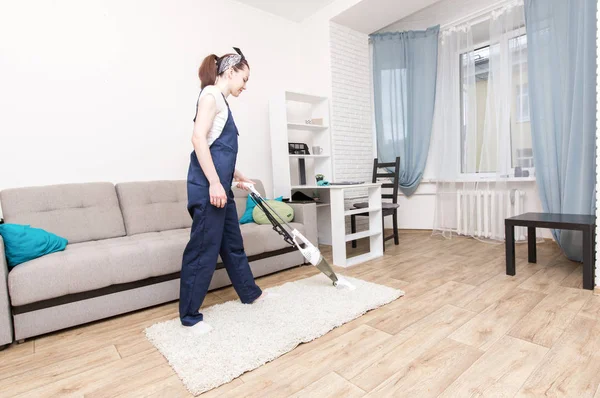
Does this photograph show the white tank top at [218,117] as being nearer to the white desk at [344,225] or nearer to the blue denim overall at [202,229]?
the blue denim overall at [202,229]

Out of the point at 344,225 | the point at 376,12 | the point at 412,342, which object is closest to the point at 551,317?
the point at 412,342

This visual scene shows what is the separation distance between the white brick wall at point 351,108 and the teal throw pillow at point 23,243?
274 centimetres

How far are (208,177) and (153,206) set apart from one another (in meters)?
1.25

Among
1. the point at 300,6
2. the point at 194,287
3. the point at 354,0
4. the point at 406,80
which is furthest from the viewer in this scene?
the point at 406,80

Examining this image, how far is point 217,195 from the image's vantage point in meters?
1.61

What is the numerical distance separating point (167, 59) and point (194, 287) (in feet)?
7.60

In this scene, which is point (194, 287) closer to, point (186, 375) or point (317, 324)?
point (186, 375)

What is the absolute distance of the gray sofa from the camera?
169 cm

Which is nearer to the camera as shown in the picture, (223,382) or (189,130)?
(223,382)

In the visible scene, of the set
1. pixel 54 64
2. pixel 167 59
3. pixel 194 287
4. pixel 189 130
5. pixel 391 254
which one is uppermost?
pixel 167 59

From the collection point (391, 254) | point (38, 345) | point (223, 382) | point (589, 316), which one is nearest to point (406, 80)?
point (391, 254)

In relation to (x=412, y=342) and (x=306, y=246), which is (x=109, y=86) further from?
(x=412, y=342)

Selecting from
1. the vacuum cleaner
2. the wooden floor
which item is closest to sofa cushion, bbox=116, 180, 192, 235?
the wooden floor

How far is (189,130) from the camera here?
319cm
